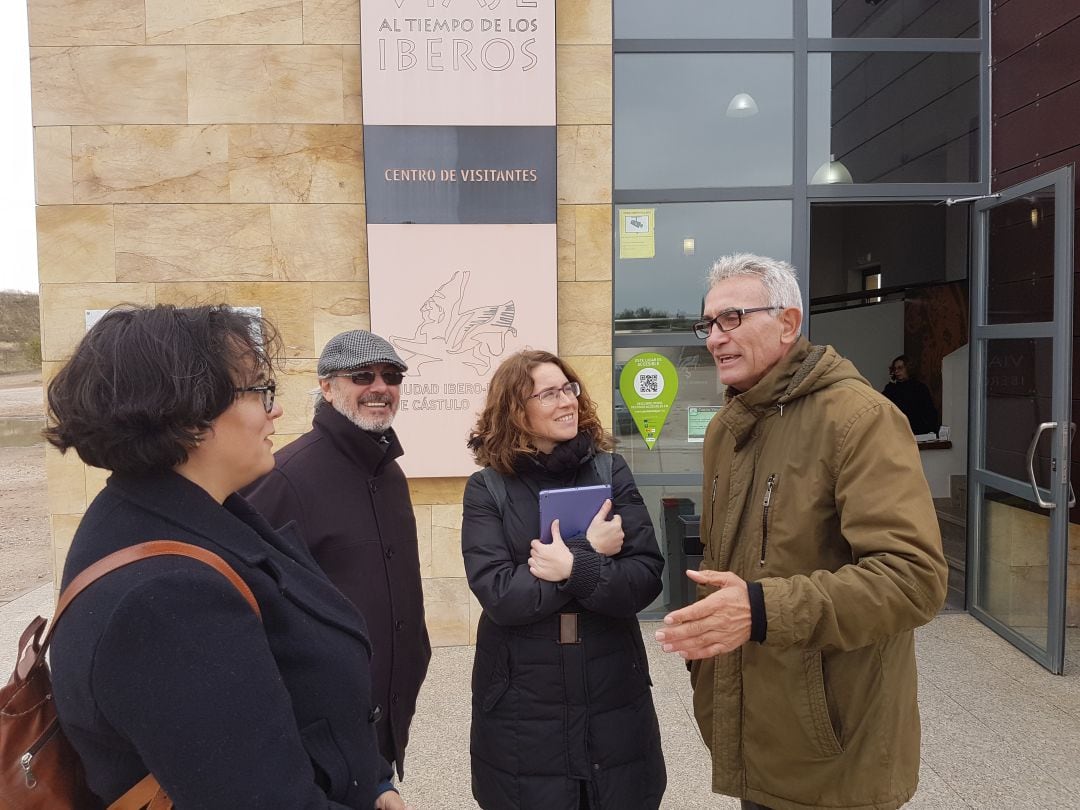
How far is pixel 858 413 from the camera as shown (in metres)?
1.69

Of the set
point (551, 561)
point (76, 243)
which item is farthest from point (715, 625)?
point (76, 243)

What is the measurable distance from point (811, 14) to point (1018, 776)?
4652 mm

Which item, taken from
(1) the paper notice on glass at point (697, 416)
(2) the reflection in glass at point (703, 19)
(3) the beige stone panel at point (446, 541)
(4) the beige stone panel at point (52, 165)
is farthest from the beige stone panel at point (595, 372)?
(4) the beige stone panel at point (52, 165)

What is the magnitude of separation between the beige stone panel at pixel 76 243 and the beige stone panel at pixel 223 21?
3.73ft

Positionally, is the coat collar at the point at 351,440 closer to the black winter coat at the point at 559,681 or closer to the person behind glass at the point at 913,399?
the black winter coat at the point at 559,681

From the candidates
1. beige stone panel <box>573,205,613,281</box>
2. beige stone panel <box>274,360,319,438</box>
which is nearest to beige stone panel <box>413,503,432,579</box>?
beige stone panel <box>274,360,319,438</box>

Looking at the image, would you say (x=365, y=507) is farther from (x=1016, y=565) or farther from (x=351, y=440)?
(x=1016, y=565)

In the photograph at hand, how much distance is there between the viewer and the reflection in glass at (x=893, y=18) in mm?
4879

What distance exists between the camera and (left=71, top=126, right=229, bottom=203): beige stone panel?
14.4 ft

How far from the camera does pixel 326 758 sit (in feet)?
3.96

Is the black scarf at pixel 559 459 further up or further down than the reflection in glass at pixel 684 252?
further down

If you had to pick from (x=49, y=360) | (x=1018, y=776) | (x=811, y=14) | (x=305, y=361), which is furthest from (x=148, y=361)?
(x=811, y=14)

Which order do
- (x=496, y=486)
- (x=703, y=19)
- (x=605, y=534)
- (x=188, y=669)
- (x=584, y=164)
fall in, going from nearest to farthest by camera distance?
1. (x=188, y=669)
2. (x=605, y=534)
3. (x=496, y=486)
4. (x=584, y=164)
5. (x=703, y=19)

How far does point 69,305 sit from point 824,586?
15.2 ft
